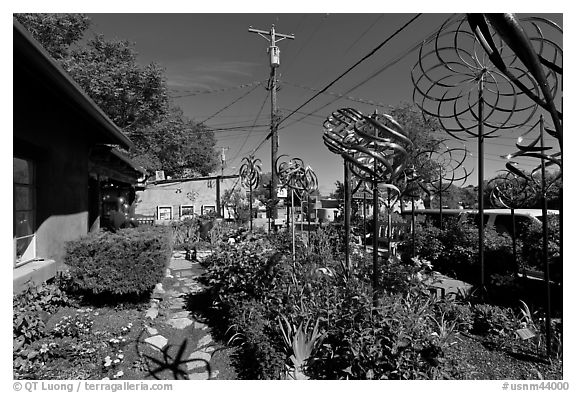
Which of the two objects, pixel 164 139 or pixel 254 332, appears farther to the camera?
pixel 164 139

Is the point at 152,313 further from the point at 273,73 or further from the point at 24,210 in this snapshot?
the point at 273,73

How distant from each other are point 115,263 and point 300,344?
9.14 feet

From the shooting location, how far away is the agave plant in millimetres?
2662

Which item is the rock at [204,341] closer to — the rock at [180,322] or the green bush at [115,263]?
the rock at [180,322]

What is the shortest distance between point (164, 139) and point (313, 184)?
1130cm

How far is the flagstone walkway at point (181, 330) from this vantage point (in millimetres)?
3031

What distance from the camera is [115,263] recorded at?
399cm

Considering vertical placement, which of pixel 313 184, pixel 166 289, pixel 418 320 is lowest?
pixel 166 289

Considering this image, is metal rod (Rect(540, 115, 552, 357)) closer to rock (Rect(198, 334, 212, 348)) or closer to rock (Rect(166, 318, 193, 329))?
rock (Rect(198, 334, 212, 348))

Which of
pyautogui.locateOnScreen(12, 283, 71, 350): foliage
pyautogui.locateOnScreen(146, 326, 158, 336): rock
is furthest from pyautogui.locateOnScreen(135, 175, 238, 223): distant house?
pyautogui.locateOnScreen(146, 326, 158, 336): rock
